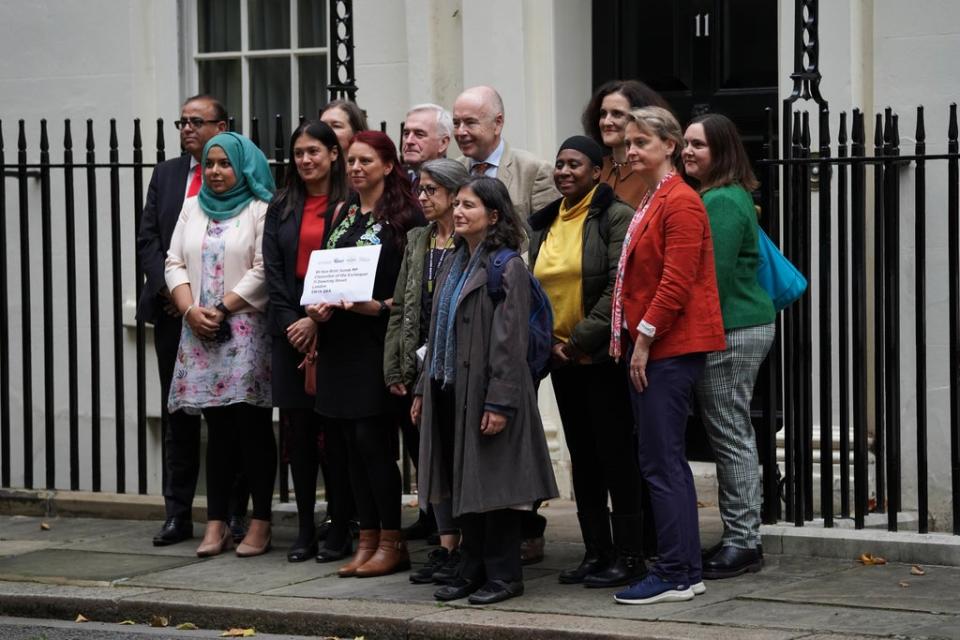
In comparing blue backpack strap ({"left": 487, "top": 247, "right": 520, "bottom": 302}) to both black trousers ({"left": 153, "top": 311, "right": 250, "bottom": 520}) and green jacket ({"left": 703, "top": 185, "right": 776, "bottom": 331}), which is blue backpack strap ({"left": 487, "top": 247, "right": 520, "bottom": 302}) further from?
black trousers ({"left": 153, "top": 311, "right": 250, "bottom": 520})

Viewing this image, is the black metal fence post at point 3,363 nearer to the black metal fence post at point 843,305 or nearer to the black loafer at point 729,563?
the black loafer at point 729,563

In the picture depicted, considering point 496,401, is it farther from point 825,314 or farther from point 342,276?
point 825,314

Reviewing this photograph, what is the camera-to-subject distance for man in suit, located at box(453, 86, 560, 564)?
773cm

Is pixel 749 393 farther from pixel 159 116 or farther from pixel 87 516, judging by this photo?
pixel 159 116

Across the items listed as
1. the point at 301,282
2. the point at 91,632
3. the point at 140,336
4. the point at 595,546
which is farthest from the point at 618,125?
the point at 140,336

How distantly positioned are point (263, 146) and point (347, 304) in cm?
408

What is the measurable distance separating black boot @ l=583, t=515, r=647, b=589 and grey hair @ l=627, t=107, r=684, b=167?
155 centimetres

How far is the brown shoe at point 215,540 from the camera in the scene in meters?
8.34

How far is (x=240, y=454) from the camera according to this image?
848 centimetres

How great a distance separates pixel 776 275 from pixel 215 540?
9.89 ft

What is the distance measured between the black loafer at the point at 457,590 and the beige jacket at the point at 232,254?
1812 millimetres

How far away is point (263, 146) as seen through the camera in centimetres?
1140

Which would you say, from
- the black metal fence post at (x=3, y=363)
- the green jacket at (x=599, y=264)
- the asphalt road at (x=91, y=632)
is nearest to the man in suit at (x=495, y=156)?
the green jacket at (x=599, y=264)

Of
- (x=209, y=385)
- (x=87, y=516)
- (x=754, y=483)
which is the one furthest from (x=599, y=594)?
(x=87, y=516)
